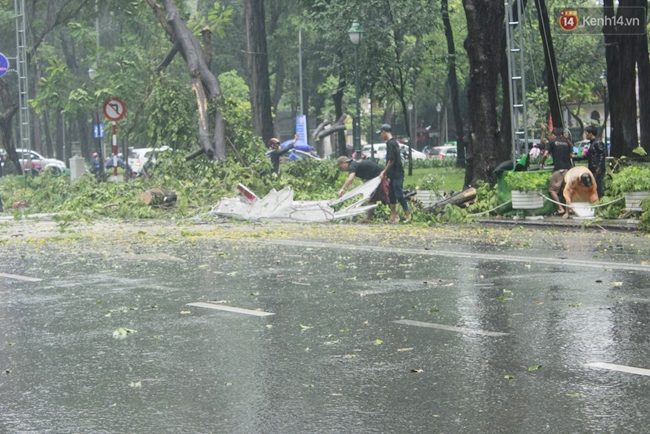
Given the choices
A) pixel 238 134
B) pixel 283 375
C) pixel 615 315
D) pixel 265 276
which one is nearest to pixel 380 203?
pixel 238 134

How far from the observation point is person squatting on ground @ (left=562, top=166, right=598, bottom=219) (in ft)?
68.6

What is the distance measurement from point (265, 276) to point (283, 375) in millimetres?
5674

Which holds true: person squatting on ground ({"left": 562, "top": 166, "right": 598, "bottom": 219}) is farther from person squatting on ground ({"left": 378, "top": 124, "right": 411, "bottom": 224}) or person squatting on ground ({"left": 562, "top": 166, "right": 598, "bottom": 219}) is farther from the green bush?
person squatting on ground ({"left": 378, "top": 124, "right": 411, "bottom": 224})

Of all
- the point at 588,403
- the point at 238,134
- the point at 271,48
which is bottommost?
the point at 588,403

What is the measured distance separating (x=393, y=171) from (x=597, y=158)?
397 centimetres

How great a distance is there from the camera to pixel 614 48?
2814 cm

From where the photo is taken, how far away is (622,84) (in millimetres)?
28297

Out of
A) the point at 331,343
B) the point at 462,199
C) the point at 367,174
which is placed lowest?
the point at 331,343

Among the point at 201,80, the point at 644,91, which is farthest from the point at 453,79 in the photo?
the point at 201,80

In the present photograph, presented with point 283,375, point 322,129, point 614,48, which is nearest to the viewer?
point 283,375

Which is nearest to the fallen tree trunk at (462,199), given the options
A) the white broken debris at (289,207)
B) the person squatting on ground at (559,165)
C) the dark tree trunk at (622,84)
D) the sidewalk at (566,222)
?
the sidewalk at (566,222)

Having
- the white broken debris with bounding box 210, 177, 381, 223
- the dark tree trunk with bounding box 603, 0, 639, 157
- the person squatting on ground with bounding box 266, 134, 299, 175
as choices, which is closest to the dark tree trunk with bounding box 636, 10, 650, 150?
the dark tree trunk with bounding box 603, 0, 639, 157

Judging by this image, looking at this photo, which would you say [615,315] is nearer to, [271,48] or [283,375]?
[283,375]

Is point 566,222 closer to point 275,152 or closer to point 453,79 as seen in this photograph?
point 275,152
